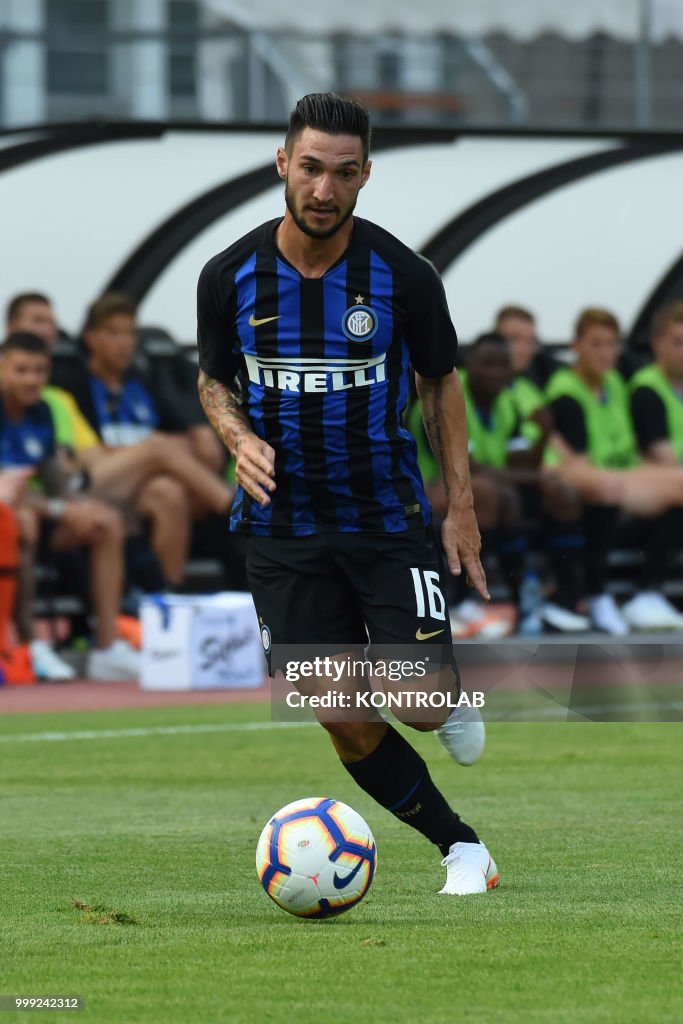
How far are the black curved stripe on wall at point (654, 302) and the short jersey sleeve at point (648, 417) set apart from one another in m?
0.94

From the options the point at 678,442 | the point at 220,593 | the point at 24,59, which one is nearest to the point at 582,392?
the point at 678,442

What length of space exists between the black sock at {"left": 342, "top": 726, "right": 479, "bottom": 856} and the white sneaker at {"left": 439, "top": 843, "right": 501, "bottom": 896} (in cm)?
5

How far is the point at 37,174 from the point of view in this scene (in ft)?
46.7

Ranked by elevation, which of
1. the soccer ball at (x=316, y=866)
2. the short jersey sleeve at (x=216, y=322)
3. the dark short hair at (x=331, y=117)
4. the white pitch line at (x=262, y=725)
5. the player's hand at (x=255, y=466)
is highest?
the dark short hair at (x=331, y=117)

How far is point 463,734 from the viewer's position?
563cm

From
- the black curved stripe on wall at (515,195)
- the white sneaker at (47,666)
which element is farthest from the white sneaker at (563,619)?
the white sneaker at (47,666)

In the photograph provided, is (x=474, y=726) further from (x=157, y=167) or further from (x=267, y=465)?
(x=157, y=167)

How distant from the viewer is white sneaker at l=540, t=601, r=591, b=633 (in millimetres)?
13789

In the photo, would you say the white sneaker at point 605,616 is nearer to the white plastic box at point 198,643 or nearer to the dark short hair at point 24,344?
the white plastic box at point 198,643

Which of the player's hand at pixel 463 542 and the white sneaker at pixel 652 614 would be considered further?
the white sneaker at pixel 652 614

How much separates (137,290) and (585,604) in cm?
406

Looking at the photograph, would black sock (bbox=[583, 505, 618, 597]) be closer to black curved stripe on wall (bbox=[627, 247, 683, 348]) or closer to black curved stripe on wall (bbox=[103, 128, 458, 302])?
black curved stripe on wall (bbox=[627, 247, 683, 348])

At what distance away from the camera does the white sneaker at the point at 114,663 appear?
41.8 ft

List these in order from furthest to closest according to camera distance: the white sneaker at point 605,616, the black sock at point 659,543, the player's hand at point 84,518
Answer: the black sock at point 659,543
the white sneaker at point 605,616
the player's hand at point 84,518
